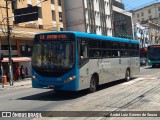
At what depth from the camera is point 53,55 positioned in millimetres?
15055

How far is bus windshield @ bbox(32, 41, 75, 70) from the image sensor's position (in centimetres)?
1490

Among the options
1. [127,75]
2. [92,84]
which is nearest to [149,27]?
[127,75]

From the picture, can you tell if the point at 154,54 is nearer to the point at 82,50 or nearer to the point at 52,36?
the point at 82,50

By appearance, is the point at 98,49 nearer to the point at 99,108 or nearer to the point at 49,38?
the point at 49,38

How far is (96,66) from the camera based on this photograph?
17.3m

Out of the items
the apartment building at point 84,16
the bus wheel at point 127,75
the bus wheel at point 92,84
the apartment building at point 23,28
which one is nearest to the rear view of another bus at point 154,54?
the apartment building at point 23,28

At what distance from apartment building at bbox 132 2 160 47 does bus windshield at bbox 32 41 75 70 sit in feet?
243

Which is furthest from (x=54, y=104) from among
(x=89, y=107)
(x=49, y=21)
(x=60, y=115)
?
(x=49, y=21)

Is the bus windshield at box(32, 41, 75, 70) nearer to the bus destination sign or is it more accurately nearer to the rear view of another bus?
the bus destination sign

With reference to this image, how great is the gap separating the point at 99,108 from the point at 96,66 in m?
5.74

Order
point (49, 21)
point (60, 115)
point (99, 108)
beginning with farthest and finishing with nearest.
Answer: point (49, 21) → point (99, 108) → point (60, 115)

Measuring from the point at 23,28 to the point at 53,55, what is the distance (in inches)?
1010

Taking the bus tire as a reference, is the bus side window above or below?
above

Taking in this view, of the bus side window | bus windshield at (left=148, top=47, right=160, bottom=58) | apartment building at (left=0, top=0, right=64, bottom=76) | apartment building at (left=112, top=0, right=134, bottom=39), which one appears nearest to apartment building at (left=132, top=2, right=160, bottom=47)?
apartment building at (left=112, top=0, right=134, bottom=39)
